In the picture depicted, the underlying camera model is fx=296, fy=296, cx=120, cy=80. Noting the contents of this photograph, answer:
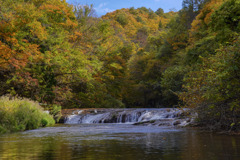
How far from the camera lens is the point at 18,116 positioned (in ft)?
46.9

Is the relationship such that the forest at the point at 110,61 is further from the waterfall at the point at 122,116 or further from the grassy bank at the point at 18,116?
the grassy bank at the point at 18,116

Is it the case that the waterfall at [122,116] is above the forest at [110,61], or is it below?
below

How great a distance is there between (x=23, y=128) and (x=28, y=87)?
10954 millimetres

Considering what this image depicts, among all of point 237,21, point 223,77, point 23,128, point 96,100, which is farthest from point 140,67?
point 223,77

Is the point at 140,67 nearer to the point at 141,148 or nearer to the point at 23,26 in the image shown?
the point at 23,26

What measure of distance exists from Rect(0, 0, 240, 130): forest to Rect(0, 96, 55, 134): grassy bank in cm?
655

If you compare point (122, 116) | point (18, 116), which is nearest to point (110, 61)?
point (122, 116)

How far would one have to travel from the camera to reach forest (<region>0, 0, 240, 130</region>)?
36.5 ft

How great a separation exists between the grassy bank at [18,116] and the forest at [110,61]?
A: 655 centimetres

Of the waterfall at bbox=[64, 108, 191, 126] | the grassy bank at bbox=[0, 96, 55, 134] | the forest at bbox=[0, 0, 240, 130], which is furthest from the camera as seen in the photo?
the waterfall at bbox=[64, 108, 191, 126]

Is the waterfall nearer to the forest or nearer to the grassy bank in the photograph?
the forest

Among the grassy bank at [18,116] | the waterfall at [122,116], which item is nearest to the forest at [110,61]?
the waterfall at [122,116]

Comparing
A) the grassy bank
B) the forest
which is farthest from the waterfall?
the grassy bank

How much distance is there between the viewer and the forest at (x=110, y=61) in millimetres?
11125
